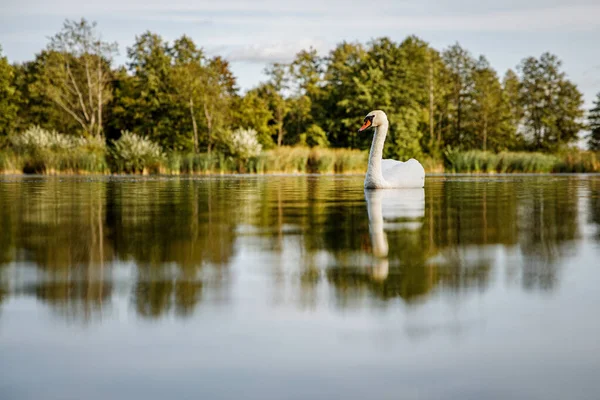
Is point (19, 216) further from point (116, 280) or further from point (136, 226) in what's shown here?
point (116, 280)

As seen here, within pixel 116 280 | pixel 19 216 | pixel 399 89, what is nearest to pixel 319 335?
pixel 116 280

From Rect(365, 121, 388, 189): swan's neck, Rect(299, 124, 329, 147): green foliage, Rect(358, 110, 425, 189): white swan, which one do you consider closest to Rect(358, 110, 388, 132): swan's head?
Rect(358, 110, 425, 189): white swan

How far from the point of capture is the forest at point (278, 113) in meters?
41.6

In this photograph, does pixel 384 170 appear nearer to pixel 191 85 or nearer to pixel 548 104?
pixel 191 85

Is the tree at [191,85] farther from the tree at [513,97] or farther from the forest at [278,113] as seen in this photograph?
the tree at [513,97]

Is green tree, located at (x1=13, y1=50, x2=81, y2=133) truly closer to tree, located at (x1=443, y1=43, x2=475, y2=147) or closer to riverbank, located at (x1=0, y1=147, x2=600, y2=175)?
riverbank, located at (x1=0, y1=147, x2=600, y2=175)

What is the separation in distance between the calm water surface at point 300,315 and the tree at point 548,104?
74.0 meters

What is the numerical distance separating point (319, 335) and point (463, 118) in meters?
70.4

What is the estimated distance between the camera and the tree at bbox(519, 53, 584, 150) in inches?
3034

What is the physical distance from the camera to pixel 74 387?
2.71 m

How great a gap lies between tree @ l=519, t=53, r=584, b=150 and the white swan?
62424 mm

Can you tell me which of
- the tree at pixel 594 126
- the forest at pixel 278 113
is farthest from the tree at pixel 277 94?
the tree at pixel 594 126

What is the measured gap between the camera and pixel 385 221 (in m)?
8.44

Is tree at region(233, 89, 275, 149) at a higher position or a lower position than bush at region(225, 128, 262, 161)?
higher
